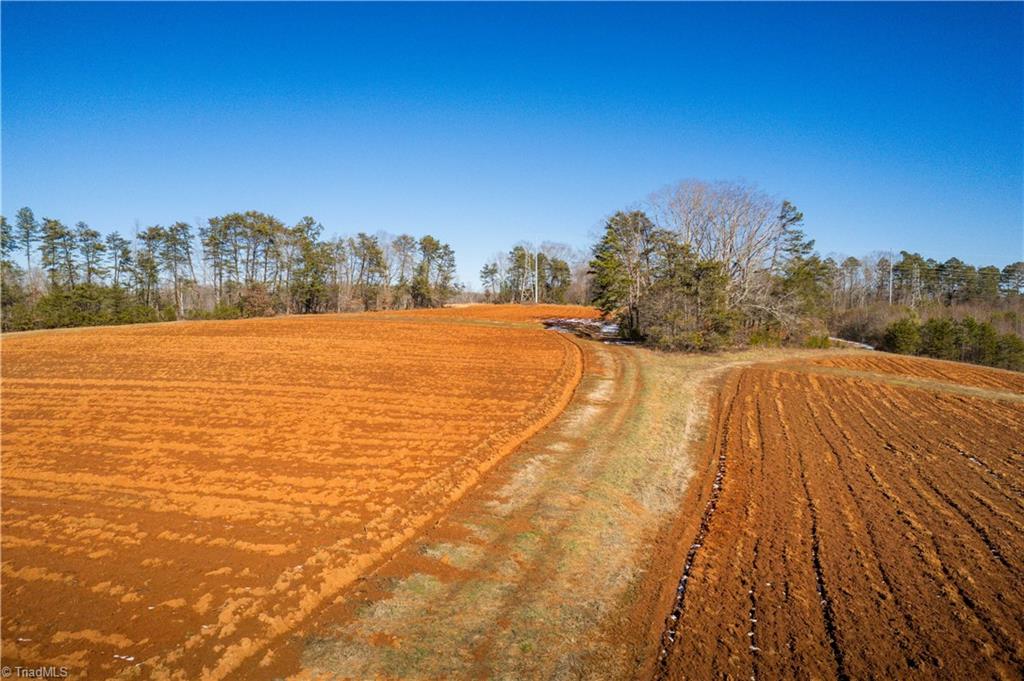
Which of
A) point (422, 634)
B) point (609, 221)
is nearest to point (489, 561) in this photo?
point (422, 634)

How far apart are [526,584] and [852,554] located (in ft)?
14.6

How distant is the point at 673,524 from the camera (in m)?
7.16

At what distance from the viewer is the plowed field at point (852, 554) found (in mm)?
4473

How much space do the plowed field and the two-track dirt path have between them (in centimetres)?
54

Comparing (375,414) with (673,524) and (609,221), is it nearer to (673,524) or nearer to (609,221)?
(673,524)

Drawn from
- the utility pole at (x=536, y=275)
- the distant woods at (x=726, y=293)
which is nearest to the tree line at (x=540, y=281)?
the utility pole at (x=536, y=275)

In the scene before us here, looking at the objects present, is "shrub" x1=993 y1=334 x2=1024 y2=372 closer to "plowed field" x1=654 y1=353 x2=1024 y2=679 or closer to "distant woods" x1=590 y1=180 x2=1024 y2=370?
"distant woods" x1=590 y1=180 x2=1024 y2=370

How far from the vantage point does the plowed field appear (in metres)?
4.47

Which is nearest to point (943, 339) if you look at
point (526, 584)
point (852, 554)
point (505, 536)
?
point (852, 554)

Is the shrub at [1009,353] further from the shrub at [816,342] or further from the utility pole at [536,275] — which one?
the utility pole at [536,275]

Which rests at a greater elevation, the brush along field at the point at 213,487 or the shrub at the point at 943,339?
the shrub at the point at 943,339

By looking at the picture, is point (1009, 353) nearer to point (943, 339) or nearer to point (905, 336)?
point (943, 339)

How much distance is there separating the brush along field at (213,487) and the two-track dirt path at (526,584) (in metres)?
0.51

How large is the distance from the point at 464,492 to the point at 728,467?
5.50 metres
